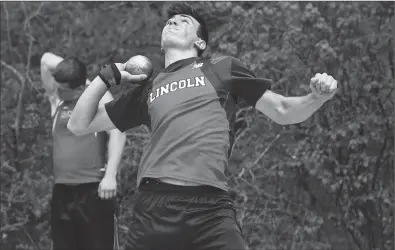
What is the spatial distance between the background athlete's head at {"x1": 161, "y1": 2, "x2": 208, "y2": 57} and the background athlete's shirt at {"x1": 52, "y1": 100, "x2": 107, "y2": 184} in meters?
1.46

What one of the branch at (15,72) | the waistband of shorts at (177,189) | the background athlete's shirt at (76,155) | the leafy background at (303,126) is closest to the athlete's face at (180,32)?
the waistband of shorts at (177,189)

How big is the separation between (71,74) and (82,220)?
0.98 m

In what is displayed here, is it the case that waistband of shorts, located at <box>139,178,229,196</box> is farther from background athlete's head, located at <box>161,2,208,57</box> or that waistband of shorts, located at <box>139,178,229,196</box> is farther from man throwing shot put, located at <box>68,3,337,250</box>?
background athlete's head, located at <box>161,2,208,57</box>

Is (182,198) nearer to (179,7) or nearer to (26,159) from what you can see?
(179,7)

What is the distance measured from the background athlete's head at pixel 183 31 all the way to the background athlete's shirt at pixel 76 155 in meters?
1.46

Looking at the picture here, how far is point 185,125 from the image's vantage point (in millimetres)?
2785

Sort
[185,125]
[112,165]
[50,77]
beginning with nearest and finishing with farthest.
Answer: [185,125] < [112,165] < [50,77]

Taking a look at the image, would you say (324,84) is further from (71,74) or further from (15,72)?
(15,72)

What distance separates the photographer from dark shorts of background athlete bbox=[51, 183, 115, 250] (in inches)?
170

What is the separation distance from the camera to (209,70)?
2918mm

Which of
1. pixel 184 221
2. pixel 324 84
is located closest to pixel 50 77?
pixel 184 221

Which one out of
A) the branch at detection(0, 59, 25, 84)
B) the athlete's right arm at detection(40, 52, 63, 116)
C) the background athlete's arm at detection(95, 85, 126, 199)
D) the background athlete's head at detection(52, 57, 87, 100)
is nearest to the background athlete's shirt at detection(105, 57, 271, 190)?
the background athlete's arm at detection(95, 85, 126, 199)

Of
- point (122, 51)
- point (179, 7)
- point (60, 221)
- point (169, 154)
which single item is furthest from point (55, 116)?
point (169, 154)

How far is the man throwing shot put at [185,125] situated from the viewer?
8.64ft
